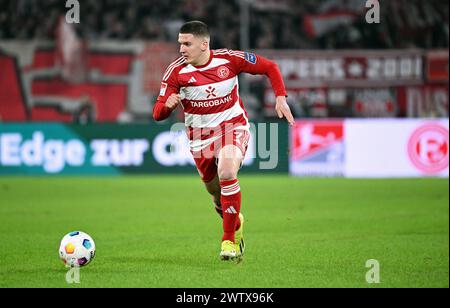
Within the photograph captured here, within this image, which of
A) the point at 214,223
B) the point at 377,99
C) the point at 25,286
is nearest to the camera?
the point at 25,286

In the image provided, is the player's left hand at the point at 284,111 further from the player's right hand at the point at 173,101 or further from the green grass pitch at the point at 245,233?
the green grass pitch at the point at 245,233

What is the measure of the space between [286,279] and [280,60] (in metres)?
17.1

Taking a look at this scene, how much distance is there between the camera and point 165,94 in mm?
7332

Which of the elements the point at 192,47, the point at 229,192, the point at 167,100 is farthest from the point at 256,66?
the point at 229,192

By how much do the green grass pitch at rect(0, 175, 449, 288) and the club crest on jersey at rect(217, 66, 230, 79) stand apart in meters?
1.60

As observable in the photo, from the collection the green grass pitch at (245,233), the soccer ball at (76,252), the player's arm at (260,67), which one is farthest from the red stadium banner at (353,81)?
the soccer ball at (76,252)

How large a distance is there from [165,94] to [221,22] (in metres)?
17.4

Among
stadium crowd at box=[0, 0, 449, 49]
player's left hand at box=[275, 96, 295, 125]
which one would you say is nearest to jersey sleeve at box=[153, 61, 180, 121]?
player's left hand at box=[275, 96, 295, 125]

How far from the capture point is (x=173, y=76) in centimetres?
750

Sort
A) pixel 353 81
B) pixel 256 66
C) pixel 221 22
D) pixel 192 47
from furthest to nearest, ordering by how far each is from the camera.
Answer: pixel 221 22, pixel 353 81, pixel 256 66, pixel 192 47

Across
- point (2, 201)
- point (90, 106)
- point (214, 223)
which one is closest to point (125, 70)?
point (90, 106)

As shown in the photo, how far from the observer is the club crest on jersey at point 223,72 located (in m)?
7.61

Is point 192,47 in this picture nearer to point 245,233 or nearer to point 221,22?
point 245,233

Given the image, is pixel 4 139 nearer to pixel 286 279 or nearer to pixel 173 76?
pixel 173 76
